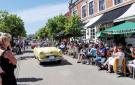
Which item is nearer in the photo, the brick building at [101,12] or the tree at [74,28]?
the brick building at [101,12]

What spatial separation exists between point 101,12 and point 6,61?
24.8m

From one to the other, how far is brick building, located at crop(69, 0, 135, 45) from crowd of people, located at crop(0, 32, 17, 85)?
14.1 meters

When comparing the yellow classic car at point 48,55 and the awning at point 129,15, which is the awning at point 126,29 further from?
the yellow classic car at point 48,55

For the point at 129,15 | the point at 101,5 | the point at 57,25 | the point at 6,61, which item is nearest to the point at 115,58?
the point at 129,15

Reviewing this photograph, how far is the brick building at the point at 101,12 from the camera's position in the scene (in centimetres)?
2251

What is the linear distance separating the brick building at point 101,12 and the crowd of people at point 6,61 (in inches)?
555

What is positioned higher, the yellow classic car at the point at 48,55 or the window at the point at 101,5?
the window at the point at 101,5

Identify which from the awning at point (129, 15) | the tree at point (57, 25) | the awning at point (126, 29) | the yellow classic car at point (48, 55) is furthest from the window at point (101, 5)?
the awning at point (126, 29)

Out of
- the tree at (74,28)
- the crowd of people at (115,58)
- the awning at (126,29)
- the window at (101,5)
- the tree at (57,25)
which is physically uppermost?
the window at (101,5)

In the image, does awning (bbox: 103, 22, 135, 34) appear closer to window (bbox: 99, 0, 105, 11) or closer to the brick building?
the brick building

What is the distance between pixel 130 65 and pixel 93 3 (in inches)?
850

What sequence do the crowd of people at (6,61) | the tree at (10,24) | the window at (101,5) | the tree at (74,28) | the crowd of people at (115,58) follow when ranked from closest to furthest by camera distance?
1. the crowd of people at (6,61)
2. the crowd of people at (115,58)
3. the tree at (74,28)
4. the window at (101,5)
5. the tree at (10,24)

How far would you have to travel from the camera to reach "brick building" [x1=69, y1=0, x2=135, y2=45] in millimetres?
22513

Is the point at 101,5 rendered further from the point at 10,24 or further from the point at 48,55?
the point at 48,55
